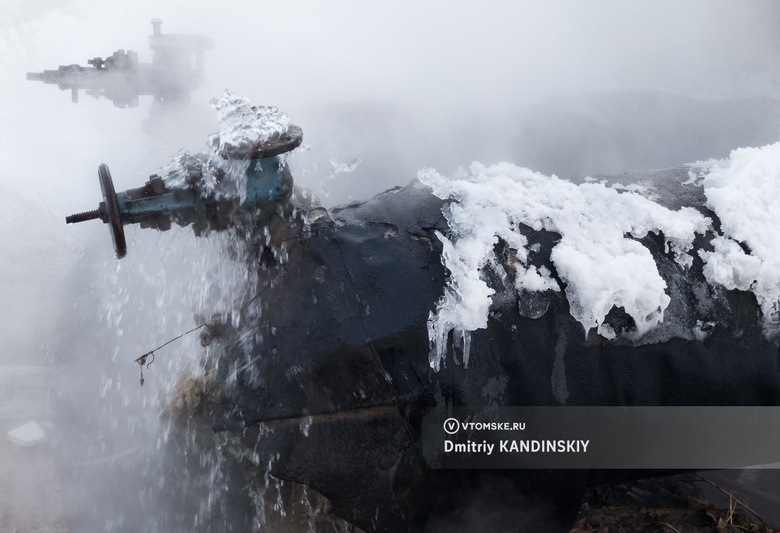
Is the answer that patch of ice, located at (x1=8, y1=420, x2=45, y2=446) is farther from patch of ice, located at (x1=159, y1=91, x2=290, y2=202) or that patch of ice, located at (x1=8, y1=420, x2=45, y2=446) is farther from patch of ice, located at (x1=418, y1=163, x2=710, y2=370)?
patch of ice, located at (x1=418, y1=163, x2=710, y2=370)

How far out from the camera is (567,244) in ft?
7.22

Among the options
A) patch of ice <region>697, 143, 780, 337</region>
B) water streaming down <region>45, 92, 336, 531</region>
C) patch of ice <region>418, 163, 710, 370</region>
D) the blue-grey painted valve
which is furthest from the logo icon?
patch of ice <region>697, 143, 780, 337</region>

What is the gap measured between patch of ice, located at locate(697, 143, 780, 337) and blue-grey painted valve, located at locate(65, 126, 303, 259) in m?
1.64

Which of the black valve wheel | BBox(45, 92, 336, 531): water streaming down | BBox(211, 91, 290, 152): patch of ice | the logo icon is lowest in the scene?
BBox(45, 92, 336, 531): water streaming down

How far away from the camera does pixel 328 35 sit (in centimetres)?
675

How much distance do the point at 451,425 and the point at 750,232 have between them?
1409 millimetres

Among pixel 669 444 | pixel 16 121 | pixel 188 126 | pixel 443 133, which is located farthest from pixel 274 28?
pixel 669 444

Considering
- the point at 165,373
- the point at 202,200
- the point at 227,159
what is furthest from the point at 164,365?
the point at 227,159

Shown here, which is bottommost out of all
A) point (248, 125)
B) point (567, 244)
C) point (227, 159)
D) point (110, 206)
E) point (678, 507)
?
point (678, 507)

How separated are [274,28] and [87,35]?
3273 millimetres

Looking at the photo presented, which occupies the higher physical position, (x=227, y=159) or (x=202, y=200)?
(x=227, y=159)

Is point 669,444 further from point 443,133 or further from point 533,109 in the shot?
point 533,109

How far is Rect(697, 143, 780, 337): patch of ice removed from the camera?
7.40 feet

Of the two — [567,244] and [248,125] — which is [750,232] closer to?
[567,244]
